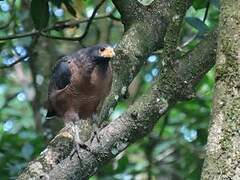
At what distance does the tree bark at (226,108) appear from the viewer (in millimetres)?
1925

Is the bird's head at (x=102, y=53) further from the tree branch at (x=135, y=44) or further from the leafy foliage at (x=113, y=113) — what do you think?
the leafy foliage at (x=113, y=113)

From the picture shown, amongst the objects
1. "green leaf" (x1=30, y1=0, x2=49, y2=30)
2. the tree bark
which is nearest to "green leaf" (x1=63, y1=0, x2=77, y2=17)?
"green leaf" (x1=30, y1=0, x2=49, y2=30)

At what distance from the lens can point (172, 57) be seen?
2.62 metres

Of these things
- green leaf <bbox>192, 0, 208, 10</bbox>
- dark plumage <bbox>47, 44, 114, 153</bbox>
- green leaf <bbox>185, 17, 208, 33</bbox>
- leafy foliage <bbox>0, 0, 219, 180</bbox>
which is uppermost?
green leaf <bbox>192, 0, 208, 10</bbox>

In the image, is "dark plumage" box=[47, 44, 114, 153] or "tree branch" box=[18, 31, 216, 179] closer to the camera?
"tree branch" box=[18, 31, 216, 179]

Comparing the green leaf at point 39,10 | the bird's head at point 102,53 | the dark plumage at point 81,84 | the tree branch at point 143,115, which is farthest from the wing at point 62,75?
the tree branch at point 143,115

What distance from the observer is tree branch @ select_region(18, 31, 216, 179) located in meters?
2.67

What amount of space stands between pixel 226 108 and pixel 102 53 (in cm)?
174

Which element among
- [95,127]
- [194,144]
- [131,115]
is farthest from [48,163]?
[194,144]

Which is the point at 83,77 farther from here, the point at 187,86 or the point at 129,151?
the point at 129,151

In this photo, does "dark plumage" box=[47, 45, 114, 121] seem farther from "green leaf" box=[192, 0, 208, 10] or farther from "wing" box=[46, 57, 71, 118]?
"green leaf" box=[192, 0, 208, 10]

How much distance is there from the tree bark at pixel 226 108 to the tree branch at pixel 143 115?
54 cm

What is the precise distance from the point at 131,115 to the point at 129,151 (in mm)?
3863

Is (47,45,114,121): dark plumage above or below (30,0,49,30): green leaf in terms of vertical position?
below
